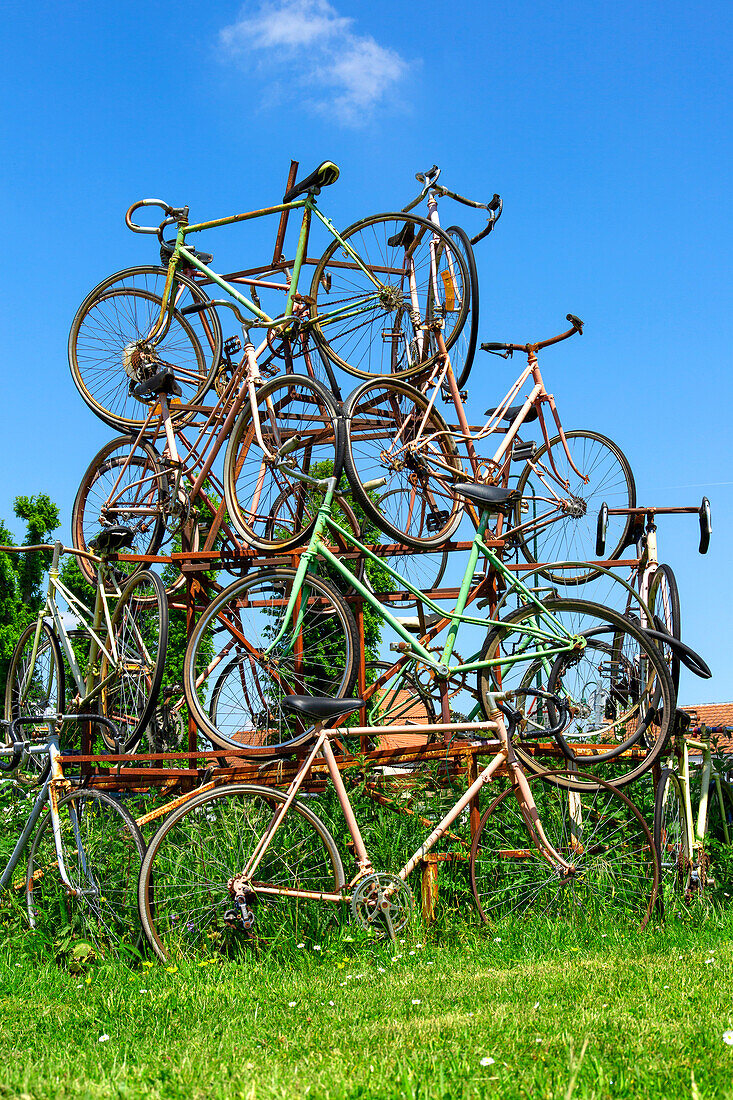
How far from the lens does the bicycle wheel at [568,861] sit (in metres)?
5.83

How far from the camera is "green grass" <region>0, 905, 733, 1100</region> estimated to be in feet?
10.9

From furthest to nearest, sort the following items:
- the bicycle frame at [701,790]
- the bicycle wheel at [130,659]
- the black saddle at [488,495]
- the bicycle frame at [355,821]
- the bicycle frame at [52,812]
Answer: the bicycle wheel at [130,659] → the bicycle frame at [701,790] → the black saddle at [488,495] → the bicycle frame at [52,812] → the bicycle frame at [355,821]

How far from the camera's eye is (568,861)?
19.6 ft

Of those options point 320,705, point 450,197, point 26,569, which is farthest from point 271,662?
point 26,569

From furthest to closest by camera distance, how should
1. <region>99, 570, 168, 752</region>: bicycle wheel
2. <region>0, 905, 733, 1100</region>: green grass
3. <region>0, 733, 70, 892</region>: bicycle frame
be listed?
<region>99, 570, 168, 752</region>: bicycle wheel → <region>0, 733, 70, 892</region>: bicycle frame → <region>0, 905, 733, 1100</region>: green grass

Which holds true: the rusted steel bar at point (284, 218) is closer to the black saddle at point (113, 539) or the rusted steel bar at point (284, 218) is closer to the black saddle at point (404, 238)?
the black saddle at point (404, 238)

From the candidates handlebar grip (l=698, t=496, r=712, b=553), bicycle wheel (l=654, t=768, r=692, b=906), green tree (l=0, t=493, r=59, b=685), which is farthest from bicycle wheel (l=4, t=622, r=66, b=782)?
green tree (l=0, t=493, r=59, b=685)

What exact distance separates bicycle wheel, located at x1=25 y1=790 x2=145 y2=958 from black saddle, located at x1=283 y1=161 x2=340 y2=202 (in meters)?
4.40

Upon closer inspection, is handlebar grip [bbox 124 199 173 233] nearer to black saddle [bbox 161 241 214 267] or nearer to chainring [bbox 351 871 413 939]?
black saddle [bbox 161 241 214 267]

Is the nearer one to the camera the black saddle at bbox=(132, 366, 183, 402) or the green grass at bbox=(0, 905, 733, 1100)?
the green grass at bbox=(0, 905, 733, 1100)

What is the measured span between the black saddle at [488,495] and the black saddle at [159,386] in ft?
8.57

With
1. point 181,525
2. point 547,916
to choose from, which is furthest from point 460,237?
point 547,916

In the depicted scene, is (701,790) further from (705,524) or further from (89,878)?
(89,878)

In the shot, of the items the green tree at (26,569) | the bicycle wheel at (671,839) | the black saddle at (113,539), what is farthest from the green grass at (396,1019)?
the green tree at (26,569)
